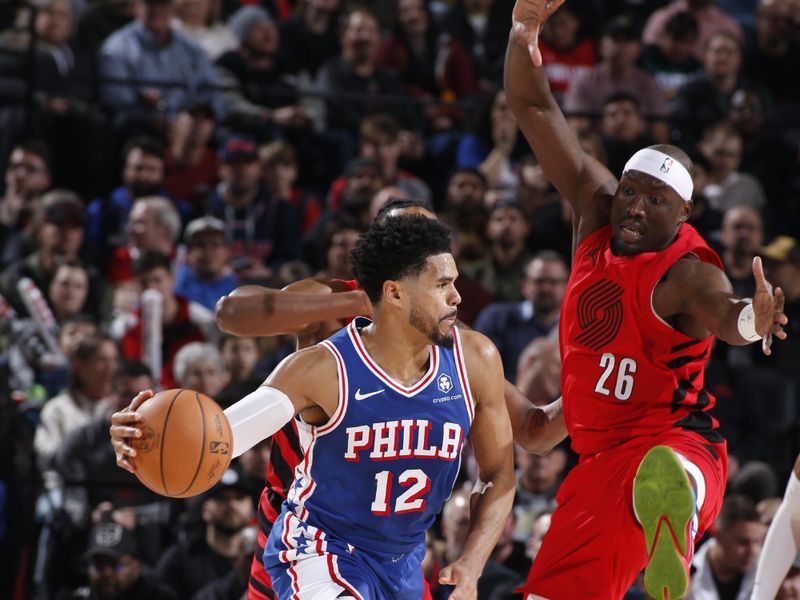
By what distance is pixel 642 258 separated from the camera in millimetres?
5531

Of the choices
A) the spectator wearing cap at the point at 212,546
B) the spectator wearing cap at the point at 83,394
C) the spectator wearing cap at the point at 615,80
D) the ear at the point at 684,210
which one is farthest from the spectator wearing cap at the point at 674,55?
the ear at the point at 684,210

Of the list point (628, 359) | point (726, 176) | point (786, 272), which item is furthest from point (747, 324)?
point (726, 176)

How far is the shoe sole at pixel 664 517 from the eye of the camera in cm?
502

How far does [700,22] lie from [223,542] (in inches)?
281

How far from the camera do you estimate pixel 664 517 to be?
509 centimetres

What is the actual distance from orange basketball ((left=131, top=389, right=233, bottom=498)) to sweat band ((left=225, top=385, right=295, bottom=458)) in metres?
0.05

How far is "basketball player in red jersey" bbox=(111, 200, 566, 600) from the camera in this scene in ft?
17.4

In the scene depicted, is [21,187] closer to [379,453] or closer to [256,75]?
[256,75]

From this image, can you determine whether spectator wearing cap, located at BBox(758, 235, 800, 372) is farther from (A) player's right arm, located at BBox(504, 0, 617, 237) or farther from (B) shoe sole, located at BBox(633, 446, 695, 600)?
(B) shoe sole, located at BBox(633, 446, 695, 600)

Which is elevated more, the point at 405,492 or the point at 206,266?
the point at 405,492

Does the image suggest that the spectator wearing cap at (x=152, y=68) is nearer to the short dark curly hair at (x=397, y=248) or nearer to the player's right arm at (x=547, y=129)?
the player's right arm at (x=547, y=129)

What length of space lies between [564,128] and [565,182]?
23 centimetres

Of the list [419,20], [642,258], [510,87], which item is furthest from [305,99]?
[642,258]

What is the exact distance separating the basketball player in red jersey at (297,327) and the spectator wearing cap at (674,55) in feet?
23.2
